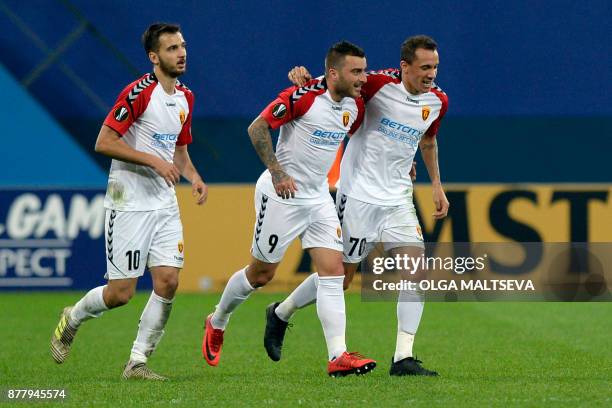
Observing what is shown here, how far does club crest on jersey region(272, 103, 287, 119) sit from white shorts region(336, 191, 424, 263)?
0.79 metres

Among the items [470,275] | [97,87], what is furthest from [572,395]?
[97,87]

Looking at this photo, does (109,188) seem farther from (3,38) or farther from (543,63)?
(543,63)

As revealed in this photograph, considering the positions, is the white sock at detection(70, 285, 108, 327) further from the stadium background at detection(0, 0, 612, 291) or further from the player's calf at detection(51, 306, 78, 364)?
the stadium background at detection(0, 0, 612, 291)

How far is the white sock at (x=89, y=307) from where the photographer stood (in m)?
7.61

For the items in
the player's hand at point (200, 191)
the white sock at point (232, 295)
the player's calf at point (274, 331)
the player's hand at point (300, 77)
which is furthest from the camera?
the player's calf at point (274, 331)

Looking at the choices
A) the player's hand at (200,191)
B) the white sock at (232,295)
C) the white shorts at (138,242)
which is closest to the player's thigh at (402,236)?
the white sock at (232,295)

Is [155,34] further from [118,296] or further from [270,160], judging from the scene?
[118,296]

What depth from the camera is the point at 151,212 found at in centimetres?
749

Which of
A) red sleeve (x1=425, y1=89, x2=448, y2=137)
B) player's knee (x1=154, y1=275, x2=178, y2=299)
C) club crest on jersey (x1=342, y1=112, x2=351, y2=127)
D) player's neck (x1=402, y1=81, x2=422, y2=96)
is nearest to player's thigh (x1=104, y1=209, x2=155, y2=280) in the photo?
player's knee (x1=154, y1=275, x2=178, y2=299)

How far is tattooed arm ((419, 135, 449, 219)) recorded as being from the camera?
317 inches

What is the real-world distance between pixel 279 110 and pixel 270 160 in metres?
0.32

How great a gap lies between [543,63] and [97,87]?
254 inches

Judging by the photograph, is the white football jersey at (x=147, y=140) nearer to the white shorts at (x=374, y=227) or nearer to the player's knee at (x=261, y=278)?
the player's knee at (x=261, y=278)

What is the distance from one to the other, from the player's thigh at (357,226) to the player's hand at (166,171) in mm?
1253
